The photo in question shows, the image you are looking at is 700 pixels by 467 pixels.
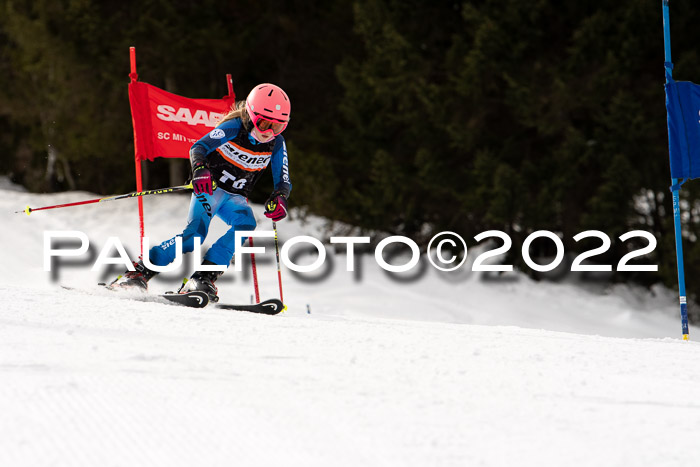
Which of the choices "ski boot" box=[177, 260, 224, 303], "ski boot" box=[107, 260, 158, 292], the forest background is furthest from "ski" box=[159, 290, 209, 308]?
the forest background

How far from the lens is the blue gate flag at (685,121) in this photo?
5.48 meters

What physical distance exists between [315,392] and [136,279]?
3024 millimetres

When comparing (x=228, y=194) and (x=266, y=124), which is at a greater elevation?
(x=266, y=124)

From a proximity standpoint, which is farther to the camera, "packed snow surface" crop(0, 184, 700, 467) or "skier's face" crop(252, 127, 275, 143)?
"skier's face" crop(252, 127, 275, 143)

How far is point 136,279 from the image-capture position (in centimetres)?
523

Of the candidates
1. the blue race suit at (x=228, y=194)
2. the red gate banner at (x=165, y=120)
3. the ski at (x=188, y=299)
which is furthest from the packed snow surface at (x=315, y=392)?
the red gate banner at (x=165, y=120)

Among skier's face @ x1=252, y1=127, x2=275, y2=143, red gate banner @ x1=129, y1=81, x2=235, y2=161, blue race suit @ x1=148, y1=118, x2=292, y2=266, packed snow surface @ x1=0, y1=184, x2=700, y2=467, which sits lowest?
packed snow surface @ x1=0, y1=184, x2=700, y2=467

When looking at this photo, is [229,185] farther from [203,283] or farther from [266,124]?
[203,283]

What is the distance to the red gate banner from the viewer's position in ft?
25.3

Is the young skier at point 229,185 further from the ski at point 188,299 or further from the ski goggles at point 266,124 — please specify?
the ski at point 188,299

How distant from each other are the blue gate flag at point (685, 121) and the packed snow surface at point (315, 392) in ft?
5.28

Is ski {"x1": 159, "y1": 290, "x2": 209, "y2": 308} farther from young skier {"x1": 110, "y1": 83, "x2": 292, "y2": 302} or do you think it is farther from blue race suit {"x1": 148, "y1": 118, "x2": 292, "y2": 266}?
blue race suit {"x1": 148, "y1": 118, "x2": 292, "y2": 266}

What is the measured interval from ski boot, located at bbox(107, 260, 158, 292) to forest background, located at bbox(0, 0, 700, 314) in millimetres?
6507

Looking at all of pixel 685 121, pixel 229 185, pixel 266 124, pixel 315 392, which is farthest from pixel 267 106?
pixel 685 121
